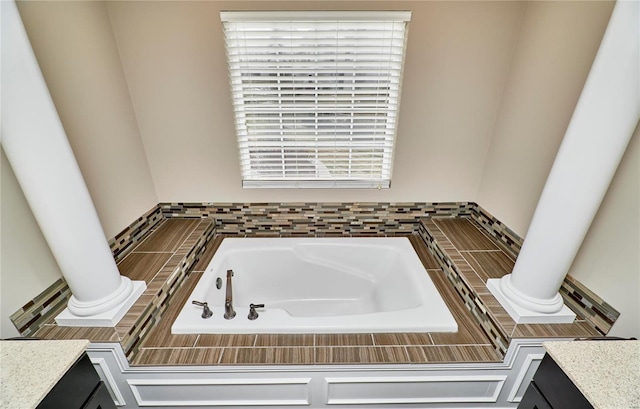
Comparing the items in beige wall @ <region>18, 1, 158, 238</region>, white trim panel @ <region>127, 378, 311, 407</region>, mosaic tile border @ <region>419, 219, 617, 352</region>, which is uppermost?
beige wall @ <region>18, 1, 158, 238</region>

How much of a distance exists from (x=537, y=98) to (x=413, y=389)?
65.7 inches

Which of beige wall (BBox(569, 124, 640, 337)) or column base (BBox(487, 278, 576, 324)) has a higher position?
beige wall (BBox(569, 124, 640, 337))

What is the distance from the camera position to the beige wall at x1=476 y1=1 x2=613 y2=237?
4.39 ft

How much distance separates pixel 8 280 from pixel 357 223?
1.88 meters

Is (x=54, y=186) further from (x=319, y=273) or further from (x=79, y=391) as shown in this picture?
Answer: (x=319, y=273)

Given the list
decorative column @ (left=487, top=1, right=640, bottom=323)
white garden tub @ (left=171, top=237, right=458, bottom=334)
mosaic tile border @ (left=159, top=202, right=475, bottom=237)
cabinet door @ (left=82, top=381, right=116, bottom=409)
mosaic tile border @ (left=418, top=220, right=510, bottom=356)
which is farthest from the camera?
mosaic tile border @ (left=159, top=202, right=475, bottom=237)

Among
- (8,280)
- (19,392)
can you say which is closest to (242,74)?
(8,280)

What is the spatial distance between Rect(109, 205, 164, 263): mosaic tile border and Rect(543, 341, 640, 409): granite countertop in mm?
2147

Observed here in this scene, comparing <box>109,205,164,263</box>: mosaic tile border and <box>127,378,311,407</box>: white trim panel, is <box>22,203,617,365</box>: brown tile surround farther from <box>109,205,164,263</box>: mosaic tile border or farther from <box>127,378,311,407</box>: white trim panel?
<box>127,378,311,407</box>: white trim panel

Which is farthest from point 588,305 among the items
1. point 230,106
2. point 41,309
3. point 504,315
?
point 41,309

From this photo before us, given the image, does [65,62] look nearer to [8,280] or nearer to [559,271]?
[8,280]

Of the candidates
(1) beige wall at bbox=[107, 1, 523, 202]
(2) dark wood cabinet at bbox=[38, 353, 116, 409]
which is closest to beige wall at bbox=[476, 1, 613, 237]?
(1) beige wall at bbox=[107, 1, 523, 202]

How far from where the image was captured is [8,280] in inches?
45.8

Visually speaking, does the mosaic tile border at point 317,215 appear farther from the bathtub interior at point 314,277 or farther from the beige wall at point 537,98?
the beige wall at point 537,98
